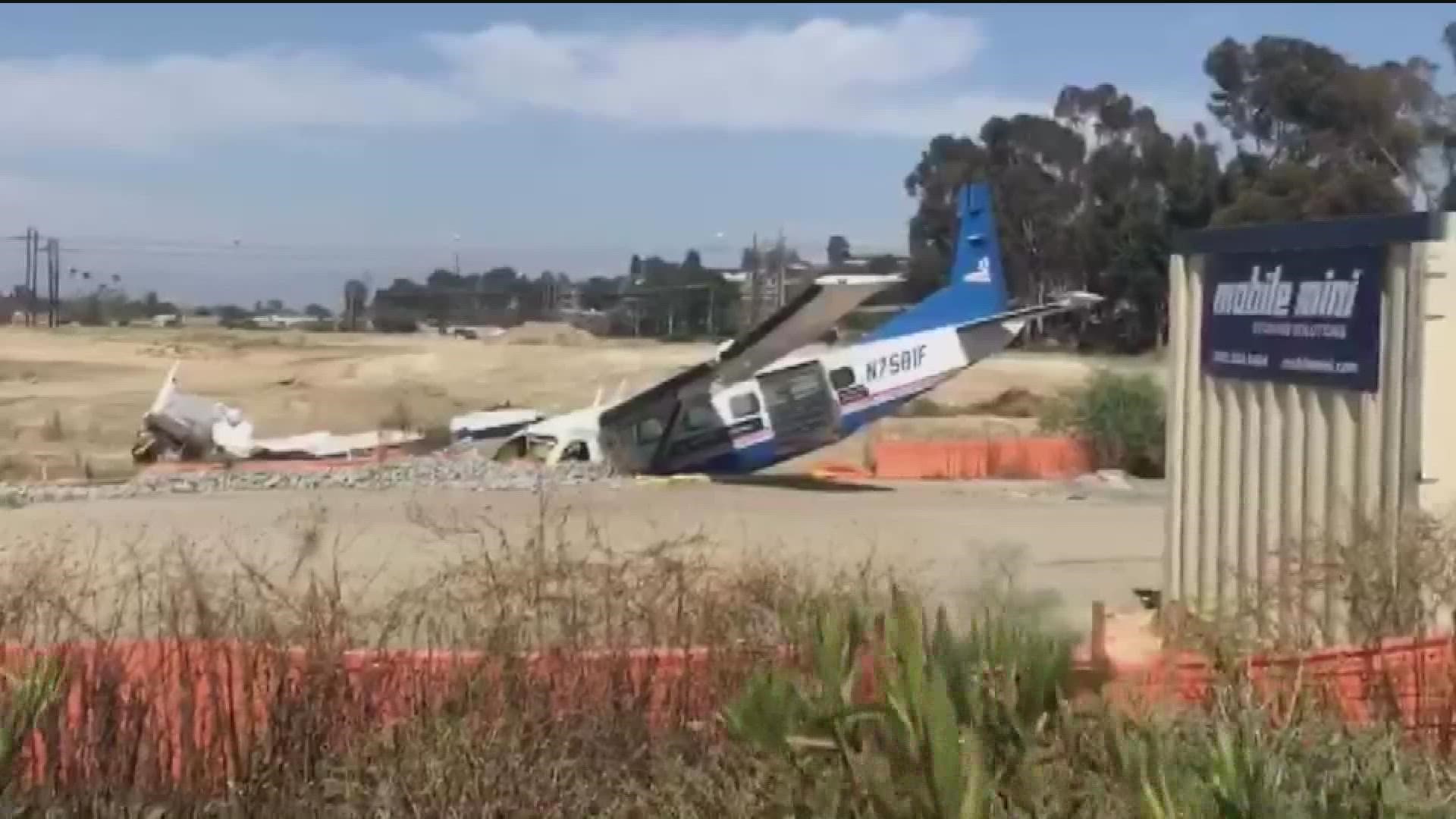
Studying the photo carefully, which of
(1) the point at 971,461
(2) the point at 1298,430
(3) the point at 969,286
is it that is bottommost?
(1) the point at 971,461

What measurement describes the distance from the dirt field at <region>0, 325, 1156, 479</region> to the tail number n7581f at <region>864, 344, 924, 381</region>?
7772mm

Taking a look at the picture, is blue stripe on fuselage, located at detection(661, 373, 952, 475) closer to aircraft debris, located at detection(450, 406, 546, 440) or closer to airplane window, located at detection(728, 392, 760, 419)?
airplane window, located at detection(728, 392, 760, 419)

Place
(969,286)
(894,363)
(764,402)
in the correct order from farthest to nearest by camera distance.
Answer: (969,286)
(894,363)
(764,402)

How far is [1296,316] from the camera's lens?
32.5 ft

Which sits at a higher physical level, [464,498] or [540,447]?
[540,447]

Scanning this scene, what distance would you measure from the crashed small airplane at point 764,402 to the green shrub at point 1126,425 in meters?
5.02

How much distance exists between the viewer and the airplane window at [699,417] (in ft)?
91.2

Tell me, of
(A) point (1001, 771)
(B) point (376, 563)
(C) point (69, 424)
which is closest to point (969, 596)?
(A) point (1001, 771)

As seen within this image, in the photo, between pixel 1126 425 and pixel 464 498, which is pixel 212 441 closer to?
pixel 464 498

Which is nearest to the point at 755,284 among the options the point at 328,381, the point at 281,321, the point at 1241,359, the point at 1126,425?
the point at 328,381

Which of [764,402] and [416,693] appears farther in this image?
[764,402]

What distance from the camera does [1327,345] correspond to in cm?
943

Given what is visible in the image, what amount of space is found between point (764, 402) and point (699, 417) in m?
0.97

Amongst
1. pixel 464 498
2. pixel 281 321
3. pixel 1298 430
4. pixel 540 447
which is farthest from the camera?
pixel 281 321
